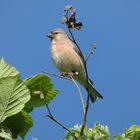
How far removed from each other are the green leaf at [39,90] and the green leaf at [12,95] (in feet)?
0.48

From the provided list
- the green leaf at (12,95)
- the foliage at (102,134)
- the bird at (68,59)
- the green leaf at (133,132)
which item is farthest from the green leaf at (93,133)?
the bird at (68,59)

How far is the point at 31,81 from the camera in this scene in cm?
242

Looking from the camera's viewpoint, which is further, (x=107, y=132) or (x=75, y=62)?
(x=75, y=62)

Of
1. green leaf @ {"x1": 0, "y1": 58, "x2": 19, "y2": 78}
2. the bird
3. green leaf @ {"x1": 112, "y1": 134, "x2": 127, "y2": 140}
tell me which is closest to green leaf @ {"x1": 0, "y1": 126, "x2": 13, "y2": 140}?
green leaf @ {"x1": 0, "y1": 58, "x2": 19, "y2": 78}

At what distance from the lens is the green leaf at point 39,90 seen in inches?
95.0

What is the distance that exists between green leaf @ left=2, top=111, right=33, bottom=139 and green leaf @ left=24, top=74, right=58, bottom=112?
13cm

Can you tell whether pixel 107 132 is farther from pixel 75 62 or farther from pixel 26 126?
pixel 75 62

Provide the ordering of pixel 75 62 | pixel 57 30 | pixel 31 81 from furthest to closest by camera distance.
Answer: pixel 57 30
pixel 75 62
pixel 31 81

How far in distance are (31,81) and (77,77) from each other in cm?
507

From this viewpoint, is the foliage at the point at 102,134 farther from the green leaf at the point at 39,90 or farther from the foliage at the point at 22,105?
the green leaf at the point at 39,90

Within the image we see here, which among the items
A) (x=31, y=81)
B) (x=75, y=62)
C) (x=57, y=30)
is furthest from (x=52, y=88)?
(x=57, y=30)

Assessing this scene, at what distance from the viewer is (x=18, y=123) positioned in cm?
233

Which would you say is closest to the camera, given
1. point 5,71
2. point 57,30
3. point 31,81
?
point 5,71

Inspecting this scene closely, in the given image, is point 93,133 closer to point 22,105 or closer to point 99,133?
point 99,133
